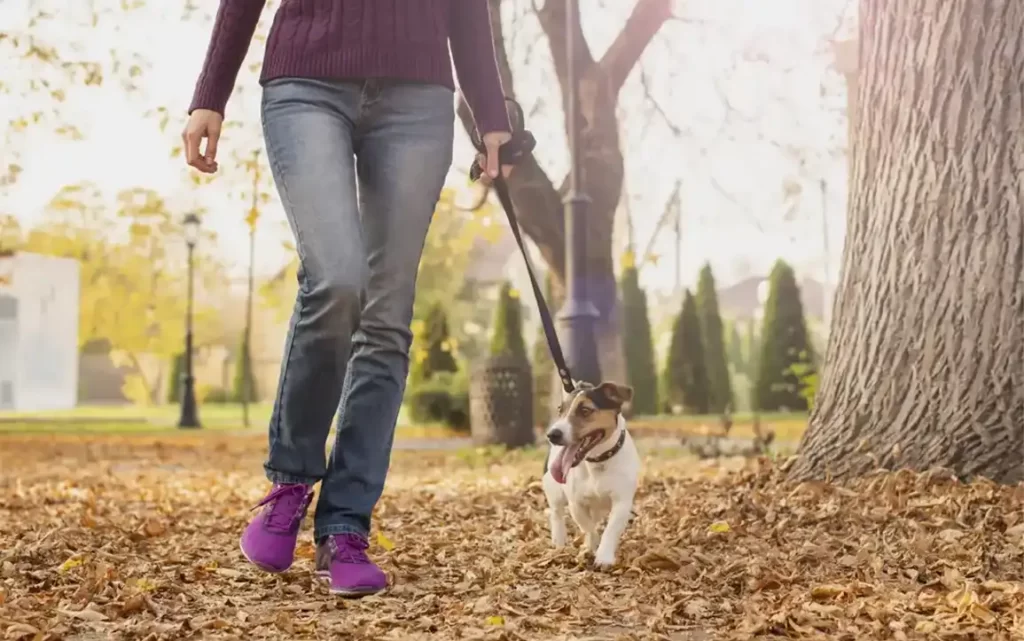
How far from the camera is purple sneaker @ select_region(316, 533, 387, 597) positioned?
3.09 meters

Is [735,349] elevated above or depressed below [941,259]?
above

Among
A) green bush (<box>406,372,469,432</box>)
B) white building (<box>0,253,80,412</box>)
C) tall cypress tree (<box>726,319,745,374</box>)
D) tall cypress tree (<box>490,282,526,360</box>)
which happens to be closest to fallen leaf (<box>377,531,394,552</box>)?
green bush (<box>406,372,469,432</box>)

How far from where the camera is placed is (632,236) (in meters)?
20.2

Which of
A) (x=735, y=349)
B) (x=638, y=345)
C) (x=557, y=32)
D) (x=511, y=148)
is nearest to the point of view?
(x=511, y=148)

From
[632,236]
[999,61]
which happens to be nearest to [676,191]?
[632,236]

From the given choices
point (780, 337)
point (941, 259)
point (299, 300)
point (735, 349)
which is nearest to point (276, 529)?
point (299, 300)

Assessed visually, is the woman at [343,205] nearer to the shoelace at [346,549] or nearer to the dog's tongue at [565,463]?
the shoelace at [346,549]

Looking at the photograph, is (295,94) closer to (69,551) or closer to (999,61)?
(69,551)

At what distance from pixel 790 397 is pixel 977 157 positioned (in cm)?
1600

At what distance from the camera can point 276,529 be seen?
312 centimetres

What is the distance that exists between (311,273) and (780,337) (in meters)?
17.9

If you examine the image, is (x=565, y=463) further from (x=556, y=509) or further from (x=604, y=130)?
(x=604, y=130)

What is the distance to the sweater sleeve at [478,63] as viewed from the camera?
11.1 feet

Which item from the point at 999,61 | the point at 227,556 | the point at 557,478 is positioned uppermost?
the point at 999,61
